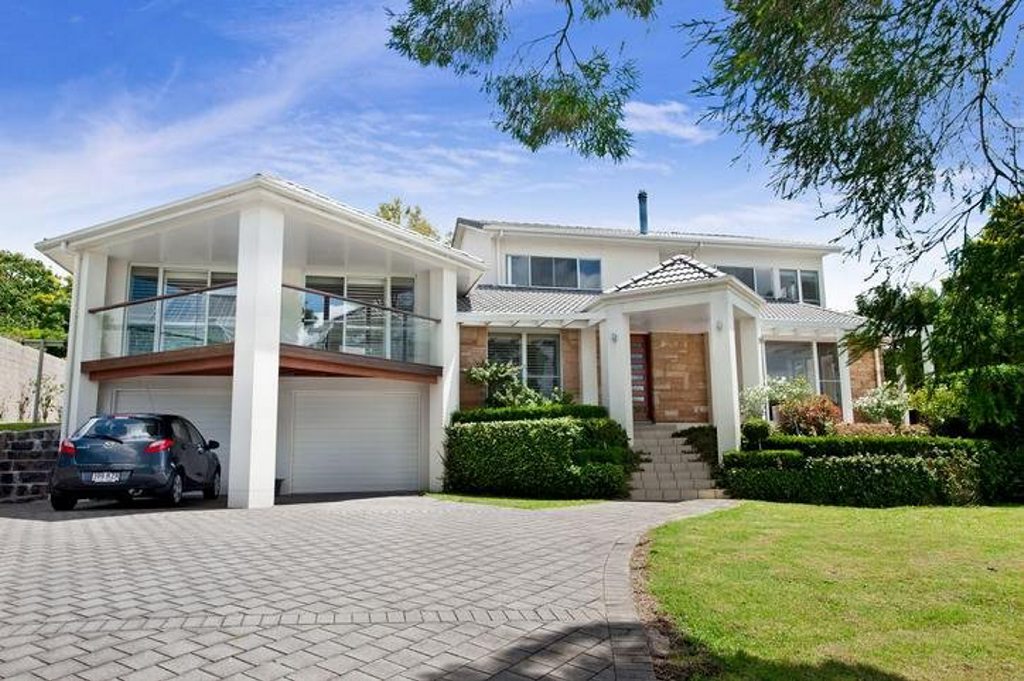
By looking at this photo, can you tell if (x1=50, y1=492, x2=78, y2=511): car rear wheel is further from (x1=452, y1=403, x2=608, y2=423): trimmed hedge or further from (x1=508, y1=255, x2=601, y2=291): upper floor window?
(x1=508, y1=255, x2=601, y2=291): upper floor window

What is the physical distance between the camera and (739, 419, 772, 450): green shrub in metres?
14.3

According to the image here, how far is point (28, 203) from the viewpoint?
14055 mm

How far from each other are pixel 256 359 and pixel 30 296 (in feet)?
105

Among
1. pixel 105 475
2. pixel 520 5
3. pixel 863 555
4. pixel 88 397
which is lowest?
pixel 863 555

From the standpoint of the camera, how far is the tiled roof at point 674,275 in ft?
51.9

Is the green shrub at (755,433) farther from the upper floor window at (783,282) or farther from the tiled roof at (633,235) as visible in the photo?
the upper floor window at (783,282)

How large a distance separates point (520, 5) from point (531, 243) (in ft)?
54.9

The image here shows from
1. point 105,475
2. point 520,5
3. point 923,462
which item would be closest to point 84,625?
point 520,5

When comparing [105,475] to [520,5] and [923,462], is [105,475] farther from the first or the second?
[923,462]

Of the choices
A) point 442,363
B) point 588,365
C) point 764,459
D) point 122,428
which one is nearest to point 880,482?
point 764,459

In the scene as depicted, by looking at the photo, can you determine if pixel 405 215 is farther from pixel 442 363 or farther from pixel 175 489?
pixel 175 489

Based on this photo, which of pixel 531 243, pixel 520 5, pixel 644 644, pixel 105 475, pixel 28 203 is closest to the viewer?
pixel 644 644

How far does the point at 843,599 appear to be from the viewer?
5371 mm

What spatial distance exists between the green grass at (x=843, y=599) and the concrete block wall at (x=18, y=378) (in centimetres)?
1854
